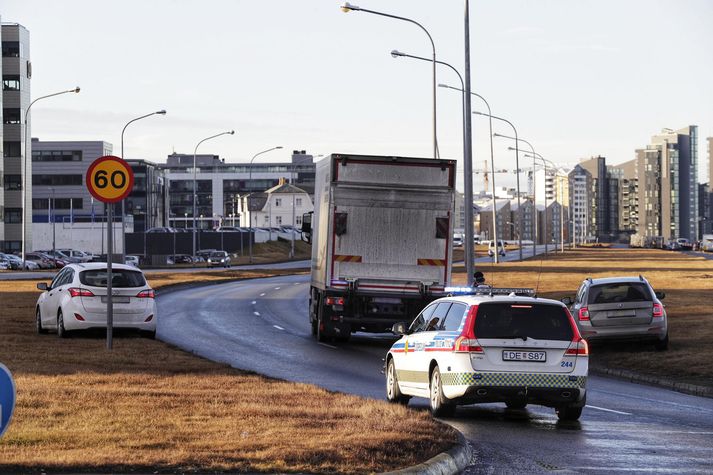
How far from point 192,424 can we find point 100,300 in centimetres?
1372

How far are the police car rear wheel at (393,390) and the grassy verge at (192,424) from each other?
948mm

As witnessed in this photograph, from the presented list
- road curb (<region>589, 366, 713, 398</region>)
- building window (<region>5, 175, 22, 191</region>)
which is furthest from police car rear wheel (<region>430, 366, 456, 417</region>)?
building window (<region>5, 175, 22, 191</region>)

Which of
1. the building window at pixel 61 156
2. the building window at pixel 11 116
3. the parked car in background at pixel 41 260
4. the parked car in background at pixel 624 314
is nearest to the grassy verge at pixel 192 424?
the parked car in background at pixel 624 314

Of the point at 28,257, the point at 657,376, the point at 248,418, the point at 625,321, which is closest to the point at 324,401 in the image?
the point at 248,418

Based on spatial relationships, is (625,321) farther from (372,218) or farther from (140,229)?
(140,229)

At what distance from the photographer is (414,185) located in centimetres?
2653

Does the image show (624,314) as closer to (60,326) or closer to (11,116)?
(60,326)

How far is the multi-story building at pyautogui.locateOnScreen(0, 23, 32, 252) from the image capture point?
380 ft

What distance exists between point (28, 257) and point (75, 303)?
73.5m

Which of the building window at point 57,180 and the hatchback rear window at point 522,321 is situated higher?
the building window at point 57,180

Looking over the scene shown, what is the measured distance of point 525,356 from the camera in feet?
47.2

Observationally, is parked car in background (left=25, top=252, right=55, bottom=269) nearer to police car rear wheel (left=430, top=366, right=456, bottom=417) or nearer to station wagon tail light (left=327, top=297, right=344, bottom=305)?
station wagon tail light (left=327, top=297, right=344, bottom=305)

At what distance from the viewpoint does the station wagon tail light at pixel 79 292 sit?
83.8ft

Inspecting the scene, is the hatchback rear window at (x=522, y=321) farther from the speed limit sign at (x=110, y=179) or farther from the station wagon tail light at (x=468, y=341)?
the speed limit sign at (x=110, y=179)
